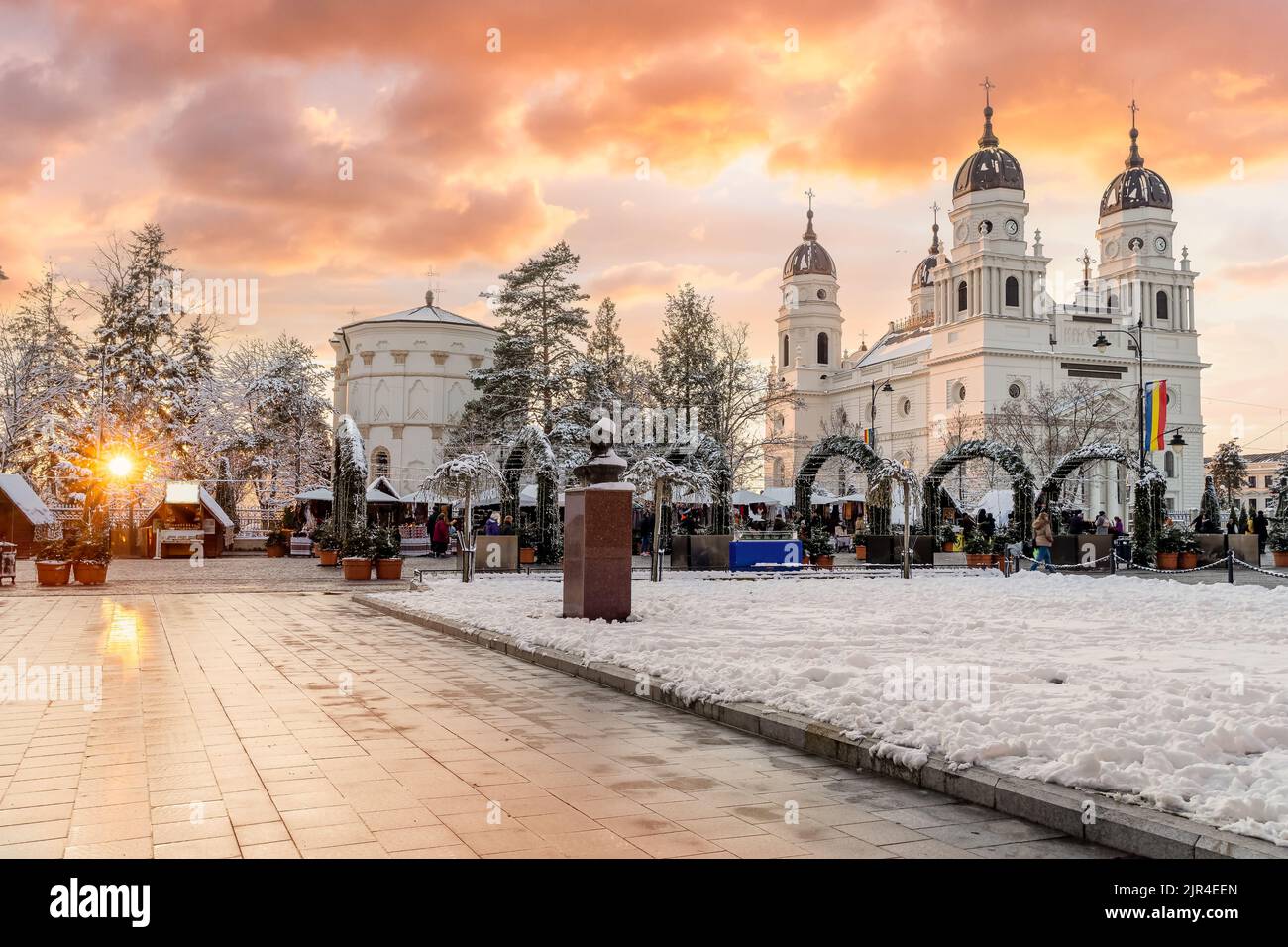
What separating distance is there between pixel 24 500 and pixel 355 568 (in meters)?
14.2

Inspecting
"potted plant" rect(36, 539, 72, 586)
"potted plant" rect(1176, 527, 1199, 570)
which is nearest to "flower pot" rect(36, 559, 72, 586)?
"potted plant" rect(36, 539, 72, 586)

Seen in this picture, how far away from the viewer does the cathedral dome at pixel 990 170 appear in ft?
274

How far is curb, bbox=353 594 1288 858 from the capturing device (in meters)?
4.36

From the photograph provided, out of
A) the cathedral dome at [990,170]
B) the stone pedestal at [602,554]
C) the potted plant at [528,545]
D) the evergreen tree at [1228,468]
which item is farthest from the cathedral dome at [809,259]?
the stone pedestal at [602,554]

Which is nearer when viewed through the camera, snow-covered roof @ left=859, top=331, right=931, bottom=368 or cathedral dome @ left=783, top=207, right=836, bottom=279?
snow-covered roof @ left=859, top=331, right=931, bottom=368

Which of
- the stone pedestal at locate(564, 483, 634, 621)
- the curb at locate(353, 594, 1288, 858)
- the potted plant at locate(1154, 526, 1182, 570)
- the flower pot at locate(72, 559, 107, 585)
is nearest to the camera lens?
the curb at locate(353, 594, 1288, 858)

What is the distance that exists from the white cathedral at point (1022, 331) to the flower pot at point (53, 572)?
61407mm

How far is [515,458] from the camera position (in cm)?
3541

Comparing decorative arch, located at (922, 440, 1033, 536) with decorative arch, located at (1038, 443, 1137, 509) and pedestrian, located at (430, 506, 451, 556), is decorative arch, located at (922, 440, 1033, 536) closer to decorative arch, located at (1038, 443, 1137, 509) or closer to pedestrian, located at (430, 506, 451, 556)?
decorative arch, located at (1038, 443, 1137, 509)

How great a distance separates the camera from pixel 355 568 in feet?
74.7

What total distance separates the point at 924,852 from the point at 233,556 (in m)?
33.5

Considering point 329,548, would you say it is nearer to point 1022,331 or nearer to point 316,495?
point 316,495

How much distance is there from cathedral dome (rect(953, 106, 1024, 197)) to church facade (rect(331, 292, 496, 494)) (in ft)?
135

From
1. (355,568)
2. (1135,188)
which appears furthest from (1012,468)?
(1135,188)
